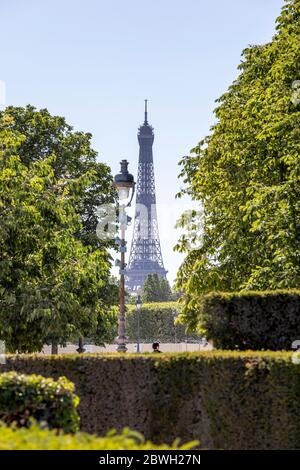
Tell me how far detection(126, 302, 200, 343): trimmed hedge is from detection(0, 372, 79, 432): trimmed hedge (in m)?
89.9

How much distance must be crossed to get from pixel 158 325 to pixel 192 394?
89356 mm

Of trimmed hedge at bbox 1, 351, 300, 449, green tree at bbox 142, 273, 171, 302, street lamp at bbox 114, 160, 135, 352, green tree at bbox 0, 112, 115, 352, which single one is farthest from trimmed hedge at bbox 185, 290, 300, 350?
green tree at bbox 142, 273, 171, 302

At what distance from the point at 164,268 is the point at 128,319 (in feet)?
259

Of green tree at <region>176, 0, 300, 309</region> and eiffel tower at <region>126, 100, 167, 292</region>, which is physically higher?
eiffel tower at <region>126, 100, 167, 292</region>

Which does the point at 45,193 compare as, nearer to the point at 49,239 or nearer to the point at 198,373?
the point at 49,239

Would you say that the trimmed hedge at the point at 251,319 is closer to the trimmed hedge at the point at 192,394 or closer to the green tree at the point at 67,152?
the trimmed hedge at the point at 192,394

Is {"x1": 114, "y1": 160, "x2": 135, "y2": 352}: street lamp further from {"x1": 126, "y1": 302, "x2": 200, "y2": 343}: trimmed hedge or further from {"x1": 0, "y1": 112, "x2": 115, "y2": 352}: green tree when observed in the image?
{"x1": 126, "y1": 302, "x2": 200, "y2": 343}: trimmed hedge

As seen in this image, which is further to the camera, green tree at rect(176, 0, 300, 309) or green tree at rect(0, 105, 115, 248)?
green tree at rect(0, 105, 115, 248)

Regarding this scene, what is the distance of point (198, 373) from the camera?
1276 centimetres

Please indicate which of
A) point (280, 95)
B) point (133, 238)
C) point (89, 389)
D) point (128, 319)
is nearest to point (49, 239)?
point (280, 95)

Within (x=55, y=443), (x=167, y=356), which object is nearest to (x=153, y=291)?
(x=167, y=356)

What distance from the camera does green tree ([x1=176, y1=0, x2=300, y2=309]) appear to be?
898 inches

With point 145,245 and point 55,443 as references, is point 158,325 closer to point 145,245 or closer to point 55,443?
point 145,245

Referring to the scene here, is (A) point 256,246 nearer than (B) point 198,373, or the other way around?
(B) point 198,373
